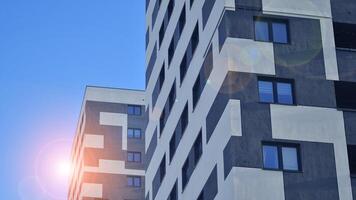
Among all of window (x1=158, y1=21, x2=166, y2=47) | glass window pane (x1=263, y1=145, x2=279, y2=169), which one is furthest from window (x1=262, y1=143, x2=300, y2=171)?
window (x1=158, y1=21, x2=166, y2=47)

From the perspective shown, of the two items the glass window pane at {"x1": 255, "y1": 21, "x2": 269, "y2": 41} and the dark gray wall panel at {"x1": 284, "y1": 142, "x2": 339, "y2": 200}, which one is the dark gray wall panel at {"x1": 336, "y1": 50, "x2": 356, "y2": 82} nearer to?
the glass window pane at {"x1": 255, "y1": 21, "x2": 269, "y2": 41}

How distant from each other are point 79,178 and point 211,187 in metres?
52.5

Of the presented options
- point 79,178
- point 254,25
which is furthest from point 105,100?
point 254,25

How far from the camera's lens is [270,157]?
1421 inches

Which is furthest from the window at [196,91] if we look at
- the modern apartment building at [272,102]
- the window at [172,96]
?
the window at [172,96]

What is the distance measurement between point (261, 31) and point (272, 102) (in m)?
3.86

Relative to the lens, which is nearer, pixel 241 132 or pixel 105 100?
pixel 241 132

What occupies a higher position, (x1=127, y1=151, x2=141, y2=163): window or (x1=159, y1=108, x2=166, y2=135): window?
(x1=127, y1=151, x2=141, y2=163): window

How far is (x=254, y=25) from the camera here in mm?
39344

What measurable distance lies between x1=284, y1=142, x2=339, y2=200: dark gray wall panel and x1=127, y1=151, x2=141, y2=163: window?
50.9 metres

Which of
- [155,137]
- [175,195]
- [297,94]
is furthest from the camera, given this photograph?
[155,137]

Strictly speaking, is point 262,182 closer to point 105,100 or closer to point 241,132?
point 241,132

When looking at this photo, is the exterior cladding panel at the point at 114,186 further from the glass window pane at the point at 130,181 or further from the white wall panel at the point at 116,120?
the white wall panel at the point at 116,120

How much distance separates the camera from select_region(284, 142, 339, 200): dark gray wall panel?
115 feet
